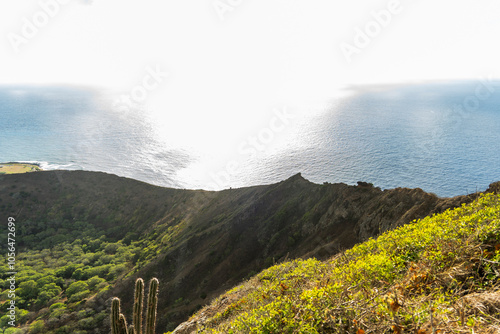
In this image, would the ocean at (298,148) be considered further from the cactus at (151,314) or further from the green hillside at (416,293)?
the cactus at (151,314)

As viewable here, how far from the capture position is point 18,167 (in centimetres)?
9862

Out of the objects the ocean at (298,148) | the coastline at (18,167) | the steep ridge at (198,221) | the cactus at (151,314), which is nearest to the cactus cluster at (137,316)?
the cactus at (151,314)

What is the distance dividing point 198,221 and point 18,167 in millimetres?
95175

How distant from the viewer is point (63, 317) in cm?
3734

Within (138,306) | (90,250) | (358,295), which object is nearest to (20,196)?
(90,250)

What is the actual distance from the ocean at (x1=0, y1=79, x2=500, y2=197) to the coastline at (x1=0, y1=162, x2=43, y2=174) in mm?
3849

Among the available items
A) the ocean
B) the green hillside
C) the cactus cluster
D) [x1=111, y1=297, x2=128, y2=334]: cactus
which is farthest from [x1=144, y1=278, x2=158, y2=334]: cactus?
the ocean

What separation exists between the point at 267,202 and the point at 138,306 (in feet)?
123

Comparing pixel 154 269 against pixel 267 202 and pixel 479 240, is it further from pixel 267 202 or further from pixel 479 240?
pixel 479 240

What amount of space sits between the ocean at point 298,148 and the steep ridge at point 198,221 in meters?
27.8

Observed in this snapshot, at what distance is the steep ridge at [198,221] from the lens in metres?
31.3

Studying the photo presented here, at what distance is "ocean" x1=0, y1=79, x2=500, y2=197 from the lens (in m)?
88.1

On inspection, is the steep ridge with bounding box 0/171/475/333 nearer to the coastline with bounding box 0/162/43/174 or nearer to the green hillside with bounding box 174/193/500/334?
the green hillside with bounding box 174/193/500/334

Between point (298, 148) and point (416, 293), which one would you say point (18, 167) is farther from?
point (416, 293)
